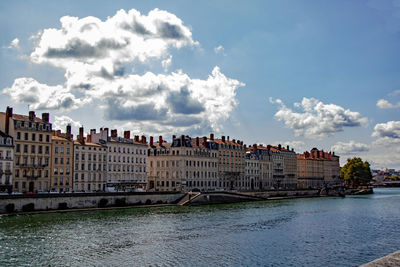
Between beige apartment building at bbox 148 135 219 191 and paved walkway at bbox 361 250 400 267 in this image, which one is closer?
paved walkway at bbox 361 250 400 267

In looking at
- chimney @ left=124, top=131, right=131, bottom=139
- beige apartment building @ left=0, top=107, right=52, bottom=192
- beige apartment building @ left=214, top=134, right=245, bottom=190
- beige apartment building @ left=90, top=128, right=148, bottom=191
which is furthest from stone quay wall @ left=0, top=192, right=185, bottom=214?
beige apartment building @ left=214, top=134, right=245, bottom=190

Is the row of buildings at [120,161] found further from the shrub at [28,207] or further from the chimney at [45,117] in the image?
the shrub at [28,207]

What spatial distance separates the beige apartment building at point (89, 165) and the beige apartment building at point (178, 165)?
20.9 meters

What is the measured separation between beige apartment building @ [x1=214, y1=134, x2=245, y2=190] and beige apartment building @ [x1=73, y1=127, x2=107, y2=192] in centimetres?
3937

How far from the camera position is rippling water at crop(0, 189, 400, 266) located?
103 feet

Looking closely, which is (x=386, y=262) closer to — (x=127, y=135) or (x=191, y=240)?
(x=191, y=240)

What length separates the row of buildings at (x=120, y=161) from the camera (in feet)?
226

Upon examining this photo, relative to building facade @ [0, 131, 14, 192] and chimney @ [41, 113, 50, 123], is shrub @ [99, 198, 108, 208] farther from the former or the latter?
chimney @ [41, 113, 50, 123]

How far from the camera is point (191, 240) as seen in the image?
39.4m

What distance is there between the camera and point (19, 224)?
46.4 metres

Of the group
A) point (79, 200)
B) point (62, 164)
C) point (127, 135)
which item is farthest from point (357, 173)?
point (79, 200)

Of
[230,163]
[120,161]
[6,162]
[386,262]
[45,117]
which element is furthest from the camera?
[230,163]

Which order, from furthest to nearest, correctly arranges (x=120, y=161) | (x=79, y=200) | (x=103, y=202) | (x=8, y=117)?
(x=120, y=161)
(x=8, y=117)
(x=103, y=202)
(x=79, y=200)

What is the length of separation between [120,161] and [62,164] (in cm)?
1491
